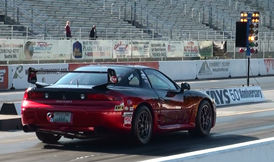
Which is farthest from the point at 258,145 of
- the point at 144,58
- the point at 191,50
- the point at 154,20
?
the point at 154,20

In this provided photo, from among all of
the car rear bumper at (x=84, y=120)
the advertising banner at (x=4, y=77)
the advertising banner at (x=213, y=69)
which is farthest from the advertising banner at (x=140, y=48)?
the car rear bumper at (x=84, y=120)

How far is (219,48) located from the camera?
151ft

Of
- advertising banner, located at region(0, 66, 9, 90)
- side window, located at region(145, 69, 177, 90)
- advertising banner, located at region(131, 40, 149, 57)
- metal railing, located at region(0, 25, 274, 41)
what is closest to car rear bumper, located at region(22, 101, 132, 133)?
side window, located at region(145, 69, 177, 90)

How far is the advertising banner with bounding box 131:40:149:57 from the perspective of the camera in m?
39.0

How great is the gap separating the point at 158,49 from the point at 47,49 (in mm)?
9005

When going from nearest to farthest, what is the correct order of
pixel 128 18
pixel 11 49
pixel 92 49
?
pixel 11 49, pixel 92 49, pixel 128 18

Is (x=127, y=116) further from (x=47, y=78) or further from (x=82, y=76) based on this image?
(x=47, y=78)

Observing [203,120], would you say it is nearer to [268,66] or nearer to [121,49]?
[121,49]

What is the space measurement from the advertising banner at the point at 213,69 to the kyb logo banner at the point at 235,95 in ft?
52.2

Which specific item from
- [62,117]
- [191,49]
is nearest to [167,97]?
[62,117]

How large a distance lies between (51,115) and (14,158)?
117 centimetres

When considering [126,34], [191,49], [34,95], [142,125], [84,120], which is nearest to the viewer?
[84,120]

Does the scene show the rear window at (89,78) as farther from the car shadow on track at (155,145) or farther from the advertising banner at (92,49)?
the advertising banner at (92,49)

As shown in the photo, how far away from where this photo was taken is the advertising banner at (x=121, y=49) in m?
38.1
